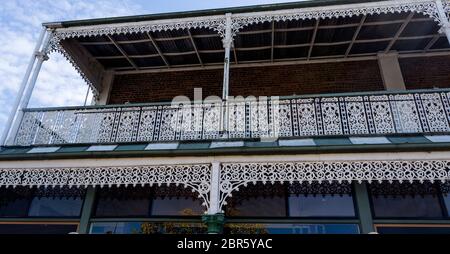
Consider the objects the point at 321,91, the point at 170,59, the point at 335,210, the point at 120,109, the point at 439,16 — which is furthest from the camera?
the point at 170,59

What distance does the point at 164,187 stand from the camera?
23.6ft

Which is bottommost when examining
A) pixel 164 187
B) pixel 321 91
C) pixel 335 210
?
pixel 335 210

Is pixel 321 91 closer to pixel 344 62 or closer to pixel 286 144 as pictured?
pixel 344 62

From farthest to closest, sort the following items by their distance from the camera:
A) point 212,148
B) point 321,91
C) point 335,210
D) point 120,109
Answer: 1. point 321,91
2. point 120,109
3. point 335,210
4. point 212,148

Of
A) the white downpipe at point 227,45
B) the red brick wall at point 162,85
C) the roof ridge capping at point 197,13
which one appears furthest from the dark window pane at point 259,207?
the roof ridge capping at point 197,13

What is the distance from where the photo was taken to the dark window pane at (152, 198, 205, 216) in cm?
688

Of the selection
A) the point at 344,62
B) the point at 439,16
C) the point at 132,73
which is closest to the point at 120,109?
the point at 132,73

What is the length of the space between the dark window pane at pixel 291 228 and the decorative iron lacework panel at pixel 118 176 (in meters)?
0.98

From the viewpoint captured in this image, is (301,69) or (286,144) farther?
(301,69)

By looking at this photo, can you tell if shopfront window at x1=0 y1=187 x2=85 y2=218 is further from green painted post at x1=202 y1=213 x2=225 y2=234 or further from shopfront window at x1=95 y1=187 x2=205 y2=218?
green painted post at x1=202 y1=213 x2=225 y2=234

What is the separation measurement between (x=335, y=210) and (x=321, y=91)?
12.5 feet

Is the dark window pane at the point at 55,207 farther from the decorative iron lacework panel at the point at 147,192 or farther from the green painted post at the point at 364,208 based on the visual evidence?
the green painted post at the point at 364,208

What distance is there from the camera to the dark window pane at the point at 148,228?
667 centimetres

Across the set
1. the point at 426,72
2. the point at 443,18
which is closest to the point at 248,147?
the point at 443,18
